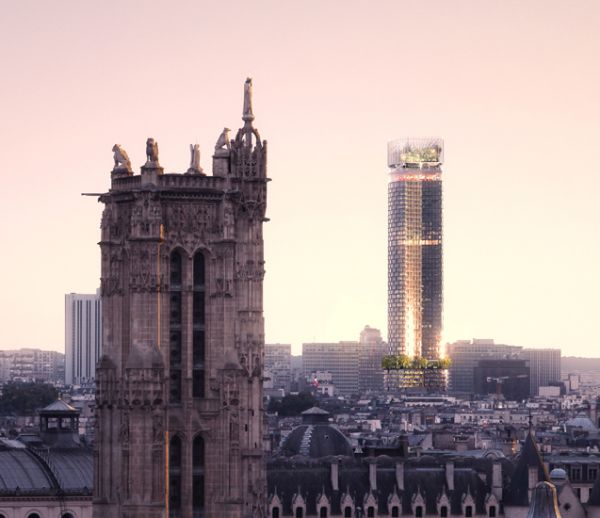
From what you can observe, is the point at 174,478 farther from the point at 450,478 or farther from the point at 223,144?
the point at 450,478

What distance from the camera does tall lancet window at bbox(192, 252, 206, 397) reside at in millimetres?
104562

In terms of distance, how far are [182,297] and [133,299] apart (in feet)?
6.09

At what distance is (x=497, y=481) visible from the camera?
605ft

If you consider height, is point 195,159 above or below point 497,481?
above

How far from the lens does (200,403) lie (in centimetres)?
10444

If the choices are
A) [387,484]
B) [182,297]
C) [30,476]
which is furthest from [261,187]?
[387,484]

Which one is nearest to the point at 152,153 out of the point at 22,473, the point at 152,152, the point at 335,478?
the point at 152,152

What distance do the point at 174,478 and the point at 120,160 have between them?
1269 centimetres

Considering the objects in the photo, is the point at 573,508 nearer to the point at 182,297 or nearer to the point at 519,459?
the point at 519,459

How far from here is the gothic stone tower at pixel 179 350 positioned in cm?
10344

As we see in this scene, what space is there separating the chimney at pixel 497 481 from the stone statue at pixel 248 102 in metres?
79.1

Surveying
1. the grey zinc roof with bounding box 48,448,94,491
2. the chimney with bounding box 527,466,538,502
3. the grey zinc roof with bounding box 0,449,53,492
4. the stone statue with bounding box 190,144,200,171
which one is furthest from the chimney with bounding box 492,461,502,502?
the stone statue with bounding box 190,144,200,171

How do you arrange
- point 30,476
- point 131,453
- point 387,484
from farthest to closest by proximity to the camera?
point 387,484 < point 30,476 < point 131,453

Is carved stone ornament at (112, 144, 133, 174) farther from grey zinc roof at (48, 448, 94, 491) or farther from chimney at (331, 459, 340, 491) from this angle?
chimney at (331, 459, 340, 491)
